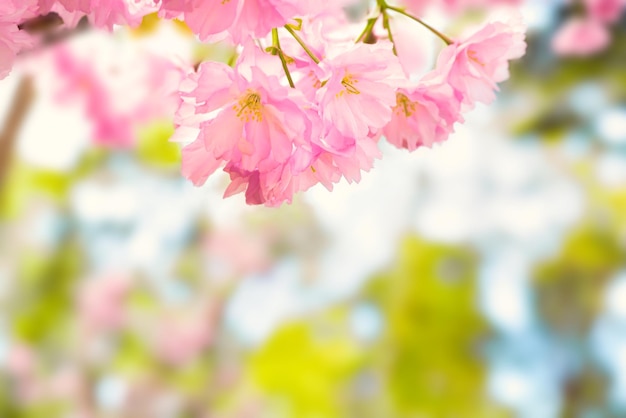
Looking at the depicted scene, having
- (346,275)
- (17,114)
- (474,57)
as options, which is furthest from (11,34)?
(346,275)

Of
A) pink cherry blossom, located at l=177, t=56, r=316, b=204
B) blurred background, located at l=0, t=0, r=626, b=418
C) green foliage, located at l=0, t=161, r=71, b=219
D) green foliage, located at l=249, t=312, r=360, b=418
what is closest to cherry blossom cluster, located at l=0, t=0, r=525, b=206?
pink cherry blossom, located at l=177, t=56, r=316, b=204

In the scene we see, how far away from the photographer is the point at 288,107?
37cm

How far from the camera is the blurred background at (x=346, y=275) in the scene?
2064mm

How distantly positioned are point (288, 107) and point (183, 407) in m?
1.81

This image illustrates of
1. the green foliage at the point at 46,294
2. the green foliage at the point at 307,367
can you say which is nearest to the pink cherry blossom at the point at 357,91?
the green foliage at the point at 307,367

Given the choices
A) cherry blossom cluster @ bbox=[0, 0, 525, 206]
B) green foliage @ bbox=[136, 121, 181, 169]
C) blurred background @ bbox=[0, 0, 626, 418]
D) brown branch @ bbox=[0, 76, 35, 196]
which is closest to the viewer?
cherry blossom cluster @ bbox=[0, 0, 525, 206]

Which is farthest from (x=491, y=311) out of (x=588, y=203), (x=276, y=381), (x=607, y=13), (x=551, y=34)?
(x=607, y=13)

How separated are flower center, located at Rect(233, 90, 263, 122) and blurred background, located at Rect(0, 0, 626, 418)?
1636 millimetres

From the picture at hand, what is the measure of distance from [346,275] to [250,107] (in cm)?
178

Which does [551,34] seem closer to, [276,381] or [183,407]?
[276,381]

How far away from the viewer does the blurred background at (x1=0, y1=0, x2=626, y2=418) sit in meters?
2.06

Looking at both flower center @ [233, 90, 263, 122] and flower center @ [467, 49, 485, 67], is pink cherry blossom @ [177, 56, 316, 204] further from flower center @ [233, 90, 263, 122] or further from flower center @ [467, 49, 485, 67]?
flower center @ [467, 49, 485, 67]

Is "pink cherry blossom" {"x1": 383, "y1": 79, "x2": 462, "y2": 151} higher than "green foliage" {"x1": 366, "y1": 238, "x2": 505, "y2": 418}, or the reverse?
"green foliage" {"x1": 366, "y1": 238, "x2": 505, "y2": 418}

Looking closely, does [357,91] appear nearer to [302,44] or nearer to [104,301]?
[302,44]
